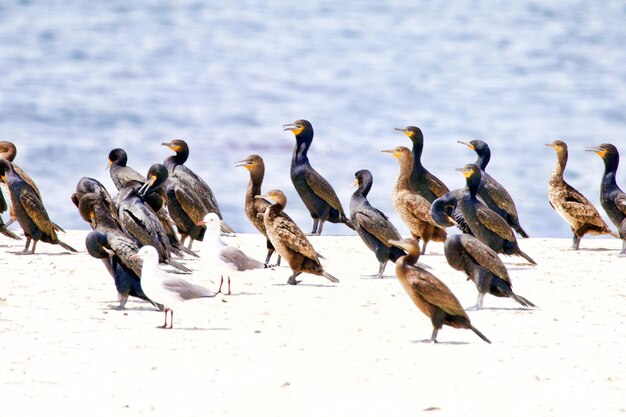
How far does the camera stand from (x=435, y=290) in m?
10.5

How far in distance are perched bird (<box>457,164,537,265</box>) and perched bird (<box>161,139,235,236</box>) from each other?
3527 mm

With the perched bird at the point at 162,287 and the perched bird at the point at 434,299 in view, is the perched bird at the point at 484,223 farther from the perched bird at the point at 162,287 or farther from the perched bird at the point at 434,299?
the perched bird at the point at 162,287

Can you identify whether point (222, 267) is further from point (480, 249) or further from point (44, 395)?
point (44, 395)

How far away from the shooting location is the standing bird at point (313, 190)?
1891 cm

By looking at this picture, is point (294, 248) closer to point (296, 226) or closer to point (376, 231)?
point (296, 226)

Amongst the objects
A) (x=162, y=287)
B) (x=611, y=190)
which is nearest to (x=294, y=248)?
(x=162, y=287)

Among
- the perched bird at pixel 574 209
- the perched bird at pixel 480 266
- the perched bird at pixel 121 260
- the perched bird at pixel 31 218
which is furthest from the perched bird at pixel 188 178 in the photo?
the perched bird at pixel 480 266

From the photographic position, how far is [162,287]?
35.7 feet

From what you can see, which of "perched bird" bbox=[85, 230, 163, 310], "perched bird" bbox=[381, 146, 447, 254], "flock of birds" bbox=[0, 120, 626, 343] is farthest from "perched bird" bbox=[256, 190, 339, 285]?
"perched bird" bbox=[381, 146, 447, 254]

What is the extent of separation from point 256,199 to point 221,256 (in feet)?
9.79

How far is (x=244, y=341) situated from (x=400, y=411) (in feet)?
7.75

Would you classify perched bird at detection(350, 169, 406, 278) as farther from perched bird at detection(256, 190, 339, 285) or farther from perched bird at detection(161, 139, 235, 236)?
perched bird at detection(161, 139, 235, 236)

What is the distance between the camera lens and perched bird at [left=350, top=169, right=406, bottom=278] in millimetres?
14541

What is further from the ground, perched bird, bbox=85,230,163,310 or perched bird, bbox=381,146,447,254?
perched bird, bbox=85,230,163,310
